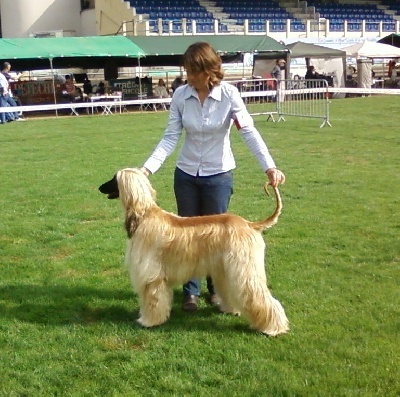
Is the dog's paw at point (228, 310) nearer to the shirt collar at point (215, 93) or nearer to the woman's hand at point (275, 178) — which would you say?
the woman's hand at point (275, 178)

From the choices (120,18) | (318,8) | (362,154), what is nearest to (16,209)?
(362,154)

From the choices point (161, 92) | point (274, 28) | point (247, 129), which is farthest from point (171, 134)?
point (274, 28)

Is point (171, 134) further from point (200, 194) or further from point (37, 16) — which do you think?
point (37, 16)

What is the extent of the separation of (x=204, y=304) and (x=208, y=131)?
147cm

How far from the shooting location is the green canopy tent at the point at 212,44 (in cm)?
2667

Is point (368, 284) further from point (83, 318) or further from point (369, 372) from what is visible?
point (83, 318)

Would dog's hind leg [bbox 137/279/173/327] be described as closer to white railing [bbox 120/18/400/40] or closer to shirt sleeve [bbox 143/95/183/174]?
shirt sleeve [bbox 143/95/183/174]

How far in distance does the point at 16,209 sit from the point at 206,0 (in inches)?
1567

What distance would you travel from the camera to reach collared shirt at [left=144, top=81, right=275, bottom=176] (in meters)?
4.65

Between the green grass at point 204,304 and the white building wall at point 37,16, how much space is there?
33.8 metres

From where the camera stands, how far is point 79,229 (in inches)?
295

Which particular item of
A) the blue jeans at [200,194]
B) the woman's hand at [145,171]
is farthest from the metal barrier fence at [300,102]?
the woman's hand at [145,171]

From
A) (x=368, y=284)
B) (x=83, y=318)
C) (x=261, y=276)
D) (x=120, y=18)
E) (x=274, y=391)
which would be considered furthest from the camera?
(x=120, y=18)

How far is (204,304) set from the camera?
5.18m
